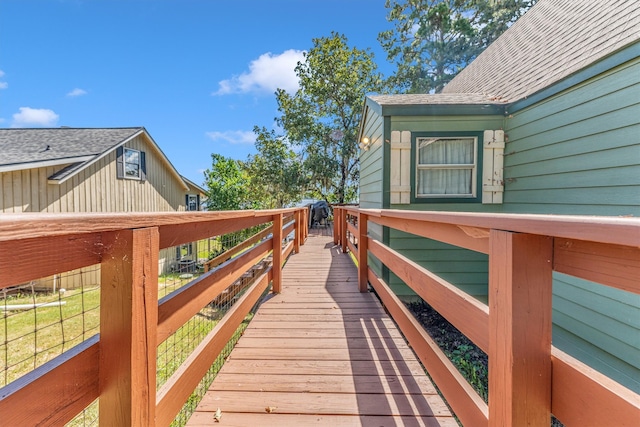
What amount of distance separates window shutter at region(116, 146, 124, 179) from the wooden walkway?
926cm

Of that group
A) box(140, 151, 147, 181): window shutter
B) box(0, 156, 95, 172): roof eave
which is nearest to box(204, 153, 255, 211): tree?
box(140, 151, 147, 181): window shutter

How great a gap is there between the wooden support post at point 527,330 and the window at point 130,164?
1127 centimetres

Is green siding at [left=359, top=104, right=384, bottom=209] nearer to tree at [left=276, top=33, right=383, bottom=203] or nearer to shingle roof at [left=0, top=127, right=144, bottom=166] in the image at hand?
tree at [left=276, top=33, right=383, bottom=203]

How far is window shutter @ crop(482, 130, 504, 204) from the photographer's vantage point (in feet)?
13.8

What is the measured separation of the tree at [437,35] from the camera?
540 inches

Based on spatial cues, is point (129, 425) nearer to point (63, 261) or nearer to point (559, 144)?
→ point (63, 261)

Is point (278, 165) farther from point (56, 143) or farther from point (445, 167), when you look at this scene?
point (445, 167)

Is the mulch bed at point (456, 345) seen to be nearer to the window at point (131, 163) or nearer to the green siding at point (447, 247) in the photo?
the green siding at point (447, 247)

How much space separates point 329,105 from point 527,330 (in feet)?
44.5

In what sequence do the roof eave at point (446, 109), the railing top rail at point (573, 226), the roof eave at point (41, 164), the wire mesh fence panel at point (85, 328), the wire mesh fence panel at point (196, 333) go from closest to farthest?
the railing top rail at point (573, 226), the wire mesh fence panel at point (196, 333), the wire mesh fence panel at point (85, 328), the roof eave at point (446, 109), the roof eave at point (41, 164)

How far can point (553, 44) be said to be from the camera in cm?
436

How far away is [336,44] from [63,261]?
1454 cm

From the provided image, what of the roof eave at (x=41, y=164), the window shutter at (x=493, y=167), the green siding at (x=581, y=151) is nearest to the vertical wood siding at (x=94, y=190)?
the roof eave at (x=41, y=164)

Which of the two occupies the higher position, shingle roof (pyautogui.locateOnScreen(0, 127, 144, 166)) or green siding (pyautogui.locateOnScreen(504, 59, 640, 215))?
shingle roof (pyautogui.locateOnScreen(0, 127, 144, 166))
